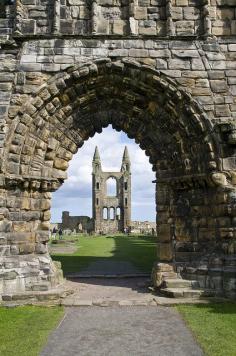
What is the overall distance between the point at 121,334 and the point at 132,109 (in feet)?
18.7

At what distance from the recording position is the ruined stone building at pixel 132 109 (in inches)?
341

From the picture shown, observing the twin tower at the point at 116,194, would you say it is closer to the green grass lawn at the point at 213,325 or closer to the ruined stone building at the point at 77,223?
the ruined stone building at the point at 77,223

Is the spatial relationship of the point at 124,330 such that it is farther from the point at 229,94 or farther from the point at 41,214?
the point at 229,94

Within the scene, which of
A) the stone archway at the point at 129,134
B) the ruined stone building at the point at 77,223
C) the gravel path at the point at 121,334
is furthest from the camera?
the ruined stone building at the point at 77,223

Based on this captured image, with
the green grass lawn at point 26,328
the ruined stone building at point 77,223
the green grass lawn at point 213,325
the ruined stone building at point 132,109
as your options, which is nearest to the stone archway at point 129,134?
the ruined stone building at point 132,109

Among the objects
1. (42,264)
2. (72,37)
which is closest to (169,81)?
(72,37)

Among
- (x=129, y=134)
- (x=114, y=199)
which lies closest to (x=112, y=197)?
(x=114, y=199)

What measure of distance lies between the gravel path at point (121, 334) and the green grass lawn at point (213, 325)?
0.16 m

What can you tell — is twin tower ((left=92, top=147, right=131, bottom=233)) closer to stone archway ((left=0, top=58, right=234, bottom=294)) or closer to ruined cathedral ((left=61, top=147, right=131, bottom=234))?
ruined cathedral ((left=61, top=147, right=131, bottom=234))

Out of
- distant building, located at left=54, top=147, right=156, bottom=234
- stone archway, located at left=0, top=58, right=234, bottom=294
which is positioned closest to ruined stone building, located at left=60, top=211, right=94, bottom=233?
distant building, located at left=54, top=147, right=156, bottom=234

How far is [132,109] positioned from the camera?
977 centimetres

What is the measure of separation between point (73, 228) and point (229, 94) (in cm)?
5410

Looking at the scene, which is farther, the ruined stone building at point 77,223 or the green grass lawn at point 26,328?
the ruined stone building at point 77,223

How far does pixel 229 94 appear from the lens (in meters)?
9.06
